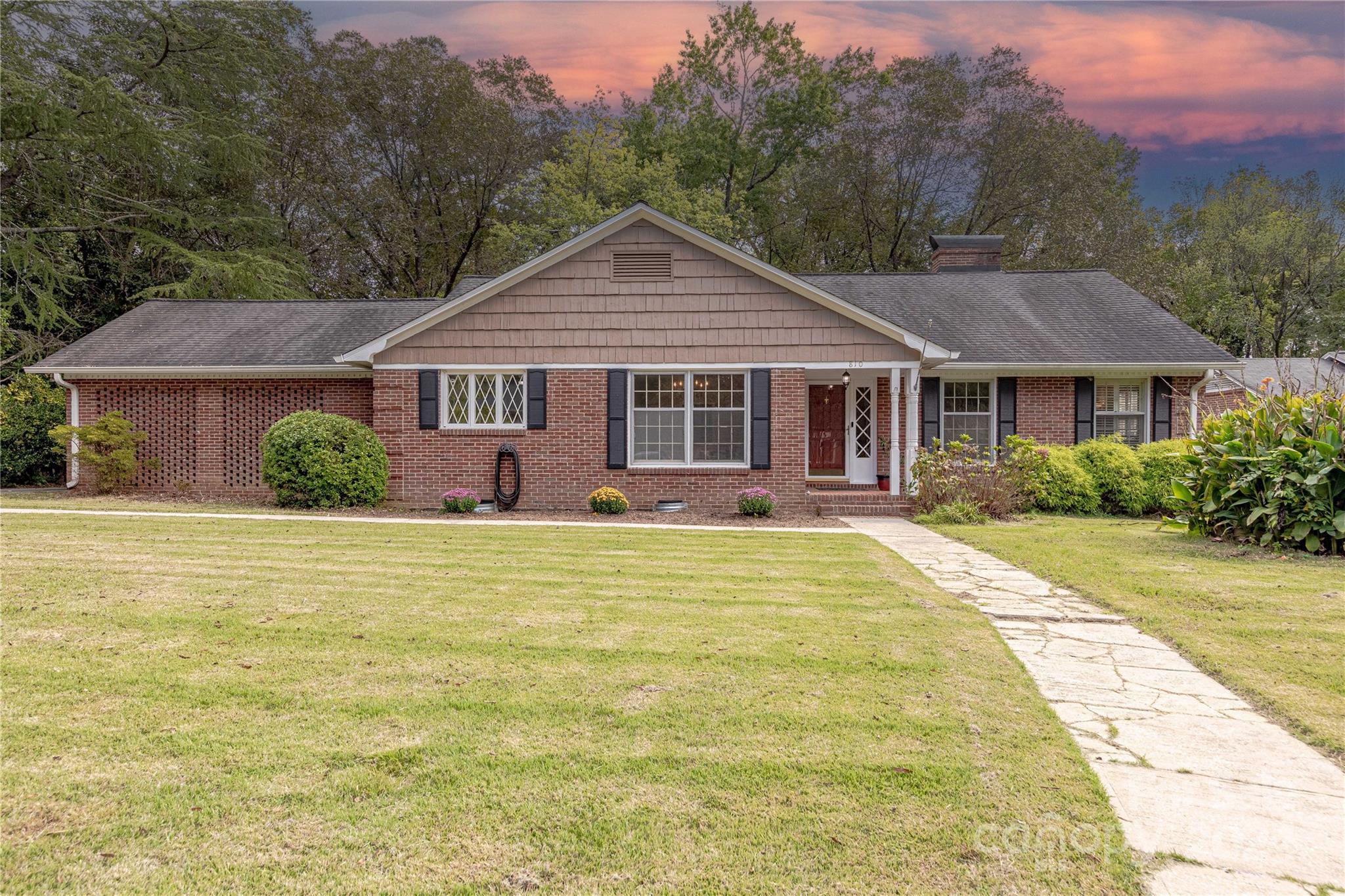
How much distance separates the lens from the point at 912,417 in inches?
492

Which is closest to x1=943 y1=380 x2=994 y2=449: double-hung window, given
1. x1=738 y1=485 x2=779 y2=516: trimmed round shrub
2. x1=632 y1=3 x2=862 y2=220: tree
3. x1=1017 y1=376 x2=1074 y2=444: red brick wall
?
x1=1017 y1=376 x2=1074 y2=444: red brick wall

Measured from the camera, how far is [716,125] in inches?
1078

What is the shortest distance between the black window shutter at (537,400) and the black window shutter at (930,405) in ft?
22.4

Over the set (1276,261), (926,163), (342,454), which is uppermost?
(926,163)

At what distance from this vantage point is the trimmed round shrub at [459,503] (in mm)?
11766

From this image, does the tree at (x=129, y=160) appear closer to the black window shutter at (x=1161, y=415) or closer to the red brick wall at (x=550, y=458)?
the red brick wall at (x=550, y=458)

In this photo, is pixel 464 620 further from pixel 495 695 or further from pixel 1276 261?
pixel 1276 261

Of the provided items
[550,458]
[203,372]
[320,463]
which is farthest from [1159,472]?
[203,372]

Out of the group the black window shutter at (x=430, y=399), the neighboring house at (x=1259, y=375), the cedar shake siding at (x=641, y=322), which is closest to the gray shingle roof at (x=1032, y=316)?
the neighboring house at (x=1259, y=375)

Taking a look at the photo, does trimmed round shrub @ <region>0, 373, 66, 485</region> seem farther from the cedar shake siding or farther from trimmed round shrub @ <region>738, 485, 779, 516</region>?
trimmed round shrub @ <region>738, 485, 779, 516</region>

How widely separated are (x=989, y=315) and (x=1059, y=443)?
Result: 9.70ft

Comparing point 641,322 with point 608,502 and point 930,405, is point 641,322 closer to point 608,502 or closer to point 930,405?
point 608,502

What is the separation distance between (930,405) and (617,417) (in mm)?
5824

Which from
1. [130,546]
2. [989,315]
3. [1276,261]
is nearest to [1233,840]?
[130,546]
